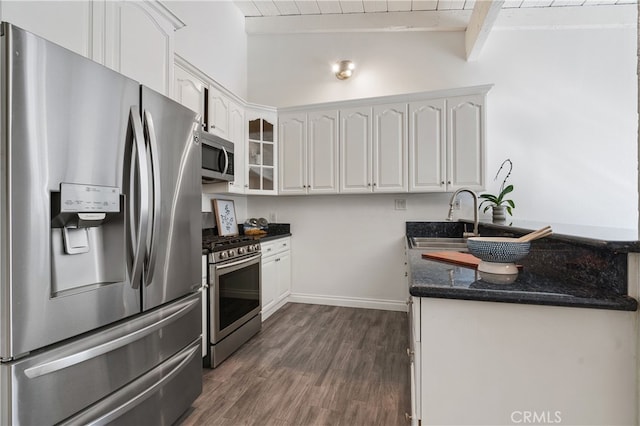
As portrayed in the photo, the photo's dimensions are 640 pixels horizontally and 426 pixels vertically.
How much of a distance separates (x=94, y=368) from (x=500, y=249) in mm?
1555

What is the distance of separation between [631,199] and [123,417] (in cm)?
439

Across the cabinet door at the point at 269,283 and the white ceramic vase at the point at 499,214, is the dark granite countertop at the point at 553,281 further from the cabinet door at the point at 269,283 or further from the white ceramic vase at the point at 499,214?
the cabinet door at the point at 269,283

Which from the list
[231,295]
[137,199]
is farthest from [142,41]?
[231,295]

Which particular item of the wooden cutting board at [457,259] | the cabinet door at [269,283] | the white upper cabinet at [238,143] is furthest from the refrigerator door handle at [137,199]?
the cabinet door at [269,283]

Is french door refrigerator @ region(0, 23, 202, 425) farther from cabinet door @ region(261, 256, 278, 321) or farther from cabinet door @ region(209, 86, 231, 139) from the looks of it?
cabinet door @ region(261, 256, 278, 321)

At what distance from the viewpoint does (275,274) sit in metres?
3.17

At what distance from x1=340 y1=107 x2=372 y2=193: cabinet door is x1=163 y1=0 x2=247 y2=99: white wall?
1.40 m

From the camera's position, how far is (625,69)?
295cm

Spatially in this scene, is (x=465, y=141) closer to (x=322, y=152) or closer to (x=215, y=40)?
(x=322, y=152)

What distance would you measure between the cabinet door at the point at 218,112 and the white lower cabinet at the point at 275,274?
1.13 meters

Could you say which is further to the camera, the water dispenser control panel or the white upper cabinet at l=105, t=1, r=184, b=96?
the white upper cabinet at l=105, t=1, r=184, b=96

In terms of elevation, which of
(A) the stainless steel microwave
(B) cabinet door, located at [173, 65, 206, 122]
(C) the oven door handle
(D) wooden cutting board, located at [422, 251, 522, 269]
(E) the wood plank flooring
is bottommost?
(E) the wood plank flooring

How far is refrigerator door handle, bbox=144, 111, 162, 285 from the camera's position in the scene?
127 cm

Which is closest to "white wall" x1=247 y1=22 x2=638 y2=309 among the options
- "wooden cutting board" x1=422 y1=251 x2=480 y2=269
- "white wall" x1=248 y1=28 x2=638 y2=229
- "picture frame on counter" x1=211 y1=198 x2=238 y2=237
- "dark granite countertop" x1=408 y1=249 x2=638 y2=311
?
"white wall" x1=248 y1=28 x2=638 y2=229
